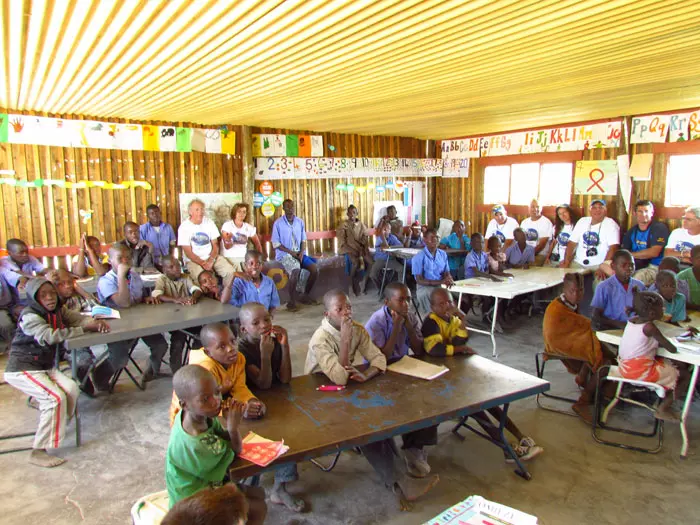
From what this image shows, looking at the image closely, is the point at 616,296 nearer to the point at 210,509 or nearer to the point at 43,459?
the point at 210,509

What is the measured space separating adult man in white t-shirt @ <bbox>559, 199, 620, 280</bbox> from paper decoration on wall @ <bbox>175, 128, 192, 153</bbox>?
6599 millimetres

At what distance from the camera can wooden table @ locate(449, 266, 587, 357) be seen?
6.51 meters

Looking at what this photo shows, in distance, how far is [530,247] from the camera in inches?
345

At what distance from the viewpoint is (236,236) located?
8.78 m

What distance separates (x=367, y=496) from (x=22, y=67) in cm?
480

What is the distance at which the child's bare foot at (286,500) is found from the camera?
11.0 ft

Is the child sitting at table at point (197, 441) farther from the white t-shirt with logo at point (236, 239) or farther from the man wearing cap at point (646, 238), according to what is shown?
the man wearing cap at point (646, 238)

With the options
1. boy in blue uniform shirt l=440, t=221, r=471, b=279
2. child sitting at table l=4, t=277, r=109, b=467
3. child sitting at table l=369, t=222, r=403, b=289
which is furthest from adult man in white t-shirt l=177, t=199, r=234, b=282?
boy in blue uniform shirt l=440, t=221, r=471, b=279

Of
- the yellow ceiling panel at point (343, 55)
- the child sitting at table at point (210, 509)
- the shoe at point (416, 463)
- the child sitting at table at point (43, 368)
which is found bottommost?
the shoe at point (416, 463)

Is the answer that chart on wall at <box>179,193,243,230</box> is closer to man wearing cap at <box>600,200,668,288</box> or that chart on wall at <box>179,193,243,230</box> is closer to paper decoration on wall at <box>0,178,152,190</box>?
paper decoration on wall at <box>0,178,152,190</box>

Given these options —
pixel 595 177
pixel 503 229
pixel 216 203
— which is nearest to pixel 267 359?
pixel 216 203

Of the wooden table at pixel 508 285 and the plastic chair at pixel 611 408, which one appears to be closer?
the plastic chair at pixel 611 408

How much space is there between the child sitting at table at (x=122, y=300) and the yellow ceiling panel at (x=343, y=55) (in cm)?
190

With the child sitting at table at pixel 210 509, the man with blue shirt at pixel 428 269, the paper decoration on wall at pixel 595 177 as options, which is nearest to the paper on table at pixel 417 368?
the child sitting at table at pixel 210 509
